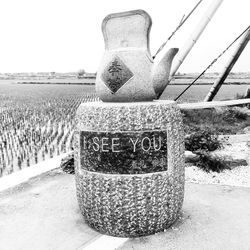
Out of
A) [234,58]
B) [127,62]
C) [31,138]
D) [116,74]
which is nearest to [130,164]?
[116,74]

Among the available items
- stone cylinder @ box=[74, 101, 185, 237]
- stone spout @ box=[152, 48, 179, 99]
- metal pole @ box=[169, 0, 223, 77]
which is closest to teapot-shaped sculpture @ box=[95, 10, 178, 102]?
stone spout @ box=[152, 48, 179, 99]

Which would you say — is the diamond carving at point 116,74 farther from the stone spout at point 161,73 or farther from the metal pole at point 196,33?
the metal pole at point 196,33

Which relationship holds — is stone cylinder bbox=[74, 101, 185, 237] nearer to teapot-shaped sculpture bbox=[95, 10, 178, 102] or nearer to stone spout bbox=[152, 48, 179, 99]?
teapot-shaped sculpture bbox=[95, 10, 178, 102]

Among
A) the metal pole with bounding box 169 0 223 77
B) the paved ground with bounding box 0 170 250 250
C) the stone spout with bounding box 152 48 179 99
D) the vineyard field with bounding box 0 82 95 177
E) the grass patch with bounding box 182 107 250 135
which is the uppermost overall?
the metal pole with bounding box 169 0 223 77

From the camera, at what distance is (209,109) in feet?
37.1

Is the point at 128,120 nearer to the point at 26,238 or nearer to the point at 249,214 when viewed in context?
the point at 26,238

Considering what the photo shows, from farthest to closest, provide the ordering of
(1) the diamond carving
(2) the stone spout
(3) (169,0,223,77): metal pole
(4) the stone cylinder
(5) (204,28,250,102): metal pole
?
(5) (204,28,250,102): metal pole < (3) (169,0,223,77): metal pole < (2) the stone spout < (1) the diamond carving < (4) the stone cylinder

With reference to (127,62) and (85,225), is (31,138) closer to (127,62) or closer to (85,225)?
(85,225)

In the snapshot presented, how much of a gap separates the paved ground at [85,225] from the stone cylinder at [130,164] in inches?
9.4

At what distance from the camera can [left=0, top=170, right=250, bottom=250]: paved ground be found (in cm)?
369

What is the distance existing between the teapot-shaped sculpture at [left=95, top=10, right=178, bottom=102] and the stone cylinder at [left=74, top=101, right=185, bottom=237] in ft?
0.92

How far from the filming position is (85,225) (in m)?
4.18

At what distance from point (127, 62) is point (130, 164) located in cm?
115

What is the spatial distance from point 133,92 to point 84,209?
148 cm
